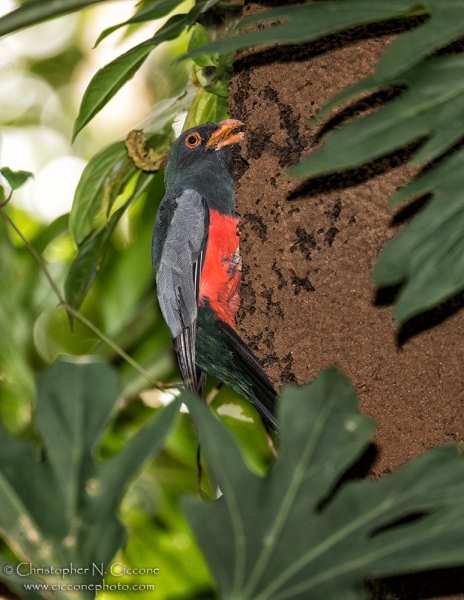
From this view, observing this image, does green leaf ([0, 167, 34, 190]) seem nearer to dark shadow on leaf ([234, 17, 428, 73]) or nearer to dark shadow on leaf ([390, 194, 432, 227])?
dark shadow on leaf ([234, 17, 428, 73])

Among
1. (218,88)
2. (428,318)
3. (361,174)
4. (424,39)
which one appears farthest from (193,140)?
(424,39)

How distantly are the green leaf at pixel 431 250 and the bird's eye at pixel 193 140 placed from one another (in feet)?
7.41

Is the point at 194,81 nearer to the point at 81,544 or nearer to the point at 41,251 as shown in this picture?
the point at 41,251

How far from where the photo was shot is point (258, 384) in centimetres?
291

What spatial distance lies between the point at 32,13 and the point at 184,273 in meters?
1.34

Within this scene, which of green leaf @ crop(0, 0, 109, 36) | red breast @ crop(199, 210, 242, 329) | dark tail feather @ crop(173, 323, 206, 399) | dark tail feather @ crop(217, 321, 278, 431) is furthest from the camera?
red breast @ crop(199, 210, 242, 329)

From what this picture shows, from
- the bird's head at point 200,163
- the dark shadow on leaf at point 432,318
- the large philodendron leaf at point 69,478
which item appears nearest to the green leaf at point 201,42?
the bird's head at point 200,163

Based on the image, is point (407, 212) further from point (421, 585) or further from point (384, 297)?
point (421, 585)

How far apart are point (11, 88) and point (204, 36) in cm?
558

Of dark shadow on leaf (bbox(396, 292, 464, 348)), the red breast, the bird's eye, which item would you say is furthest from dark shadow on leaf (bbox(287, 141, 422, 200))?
the bird's eye

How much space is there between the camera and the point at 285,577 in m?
1.40

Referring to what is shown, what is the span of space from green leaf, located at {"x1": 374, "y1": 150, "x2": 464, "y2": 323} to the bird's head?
214 cm

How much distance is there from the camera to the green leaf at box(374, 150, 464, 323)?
1455 millimetres

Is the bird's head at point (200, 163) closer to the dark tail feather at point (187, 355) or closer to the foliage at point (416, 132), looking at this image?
the dark tail feather at point (187, 355)
